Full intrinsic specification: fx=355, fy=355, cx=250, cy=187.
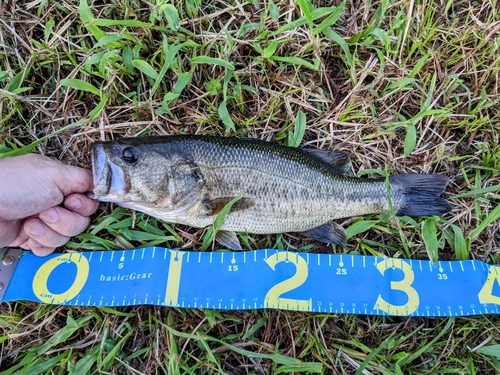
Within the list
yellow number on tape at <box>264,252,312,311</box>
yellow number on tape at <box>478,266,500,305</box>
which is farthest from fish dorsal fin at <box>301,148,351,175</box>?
yellow number on tape at <box>478,266,500,305</box>

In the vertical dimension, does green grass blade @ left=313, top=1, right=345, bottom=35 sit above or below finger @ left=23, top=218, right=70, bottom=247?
above

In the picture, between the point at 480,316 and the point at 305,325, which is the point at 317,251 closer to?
the point at 305,325

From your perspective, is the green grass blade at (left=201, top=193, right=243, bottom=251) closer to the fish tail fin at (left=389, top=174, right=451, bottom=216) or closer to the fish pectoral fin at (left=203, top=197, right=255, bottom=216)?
the fish pectoral fin at (left=203, top=197, right=255, bottom=216)

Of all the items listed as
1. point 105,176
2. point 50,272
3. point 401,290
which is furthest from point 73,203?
point 401,290

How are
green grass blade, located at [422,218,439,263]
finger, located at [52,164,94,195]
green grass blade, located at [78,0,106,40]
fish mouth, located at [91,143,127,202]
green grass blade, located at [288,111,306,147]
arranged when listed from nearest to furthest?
fish mouth, located at [91,143,127,202], finger, located at [52,164,94,195], green grass blade, located at [78,0,106,40], green grass blade, located at [422,218,439,263], green grass blade, located at [288,111,306,147]

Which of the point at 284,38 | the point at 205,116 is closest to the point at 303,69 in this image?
the point at 284,38

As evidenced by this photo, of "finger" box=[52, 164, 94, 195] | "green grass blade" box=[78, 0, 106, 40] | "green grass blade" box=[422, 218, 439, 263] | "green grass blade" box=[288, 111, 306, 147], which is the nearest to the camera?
"finger" box=[52, 164, 94, 195]
